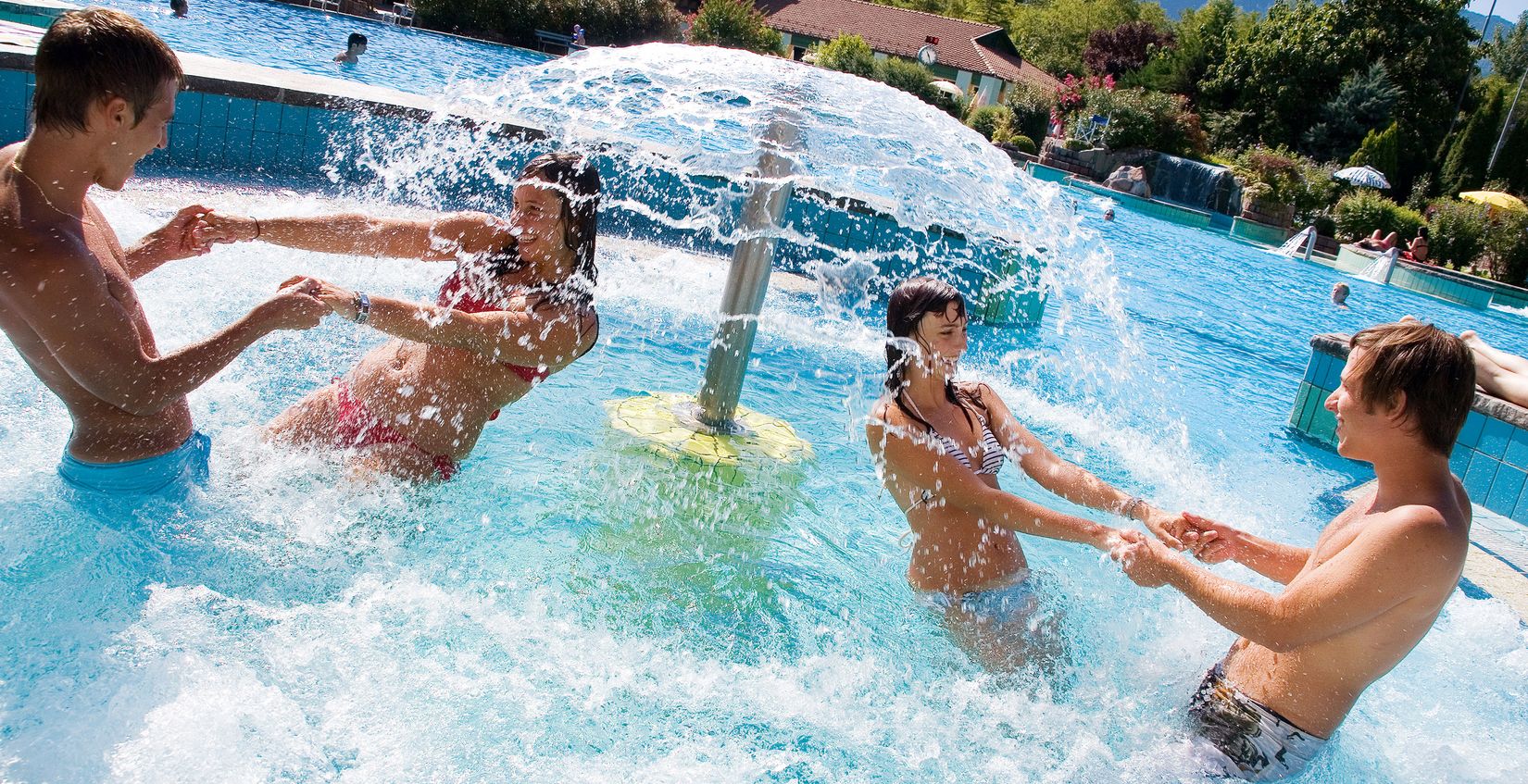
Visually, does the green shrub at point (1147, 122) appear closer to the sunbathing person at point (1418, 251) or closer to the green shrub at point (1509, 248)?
the sunbathing person at point (1418, 251)

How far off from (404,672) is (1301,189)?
102ft

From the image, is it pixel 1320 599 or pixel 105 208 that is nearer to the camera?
pixel 1320 599

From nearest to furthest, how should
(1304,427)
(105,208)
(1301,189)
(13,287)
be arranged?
(13,287), (105,208), (1304,427), (1301,189)

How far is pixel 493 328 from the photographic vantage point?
3090mm

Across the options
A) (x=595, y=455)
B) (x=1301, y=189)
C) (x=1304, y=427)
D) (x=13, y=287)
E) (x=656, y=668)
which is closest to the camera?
(x=13, y=287)

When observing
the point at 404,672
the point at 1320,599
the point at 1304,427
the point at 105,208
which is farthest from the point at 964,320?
the point at 1304,427

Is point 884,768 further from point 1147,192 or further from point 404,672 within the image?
point 1147,192

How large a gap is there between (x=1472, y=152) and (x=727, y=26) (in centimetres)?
2639

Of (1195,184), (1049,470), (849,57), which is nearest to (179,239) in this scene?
(1049,470)

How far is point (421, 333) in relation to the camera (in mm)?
2957

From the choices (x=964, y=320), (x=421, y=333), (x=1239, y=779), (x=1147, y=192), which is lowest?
(x=1239, y=779)

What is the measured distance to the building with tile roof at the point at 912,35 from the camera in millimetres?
54631

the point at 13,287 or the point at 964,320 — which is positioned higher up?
the point at 964,320

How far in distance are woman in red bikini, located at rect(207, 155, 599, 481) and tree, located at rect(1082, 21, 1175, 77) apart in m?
53.7
